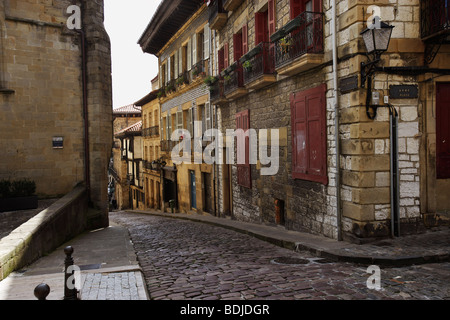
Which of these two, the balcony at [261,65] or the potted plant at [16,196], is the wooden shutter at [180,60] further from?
the potted plant at [16,196]

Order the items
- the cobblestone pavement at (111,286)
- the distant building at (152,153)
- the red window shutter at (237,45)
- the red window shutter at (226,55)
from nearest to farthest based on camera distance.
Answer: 1. the cobblestone pavement at (111,286)
2. the red window shutter at (237,45)
3. the red window shutter at (226,55)
4. the distant building at (152,153)

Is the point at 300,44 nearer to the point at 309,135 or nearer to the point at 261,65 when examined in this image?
the point at 309,135

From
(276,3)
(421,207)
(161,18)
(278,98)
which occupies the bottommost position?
(421,207)

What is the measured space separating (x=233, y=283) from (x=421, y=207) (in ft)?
13.8

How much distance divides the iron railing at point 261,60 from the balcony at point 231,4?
2554 mm

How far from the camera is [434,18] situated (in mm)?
7336

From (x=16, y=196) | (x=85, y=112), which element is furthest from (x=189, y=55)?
(x=16, y=196)

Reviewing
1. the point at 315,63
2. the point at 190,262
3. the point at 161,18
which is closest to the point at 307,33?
the point at 315,63

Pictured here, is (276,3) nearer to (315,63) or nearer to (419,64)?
(315,63)

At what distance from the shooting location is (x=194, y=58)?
18.8m

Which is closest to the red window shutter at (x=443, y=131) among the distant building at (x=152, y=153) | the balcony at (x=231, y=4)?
the balcony at (x=231, y=4)

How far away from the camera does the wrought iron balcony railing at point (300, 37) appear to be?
8531mm

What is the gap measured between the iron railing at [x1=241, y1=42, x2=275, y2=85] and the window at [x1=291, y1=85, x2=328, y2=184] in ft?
4.62
